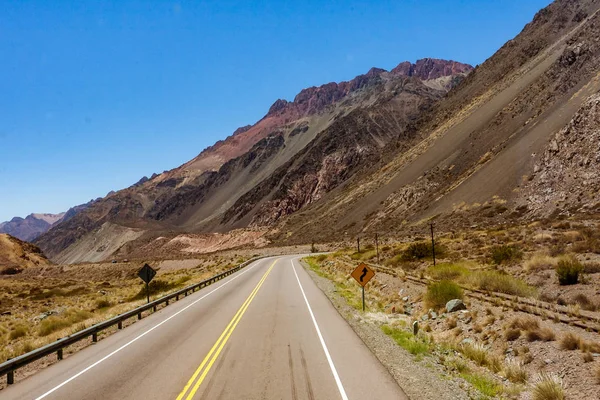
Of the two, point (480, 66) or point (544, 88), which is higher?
point (480, 66)

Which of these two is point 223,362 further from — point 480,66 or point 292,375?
point 480,66

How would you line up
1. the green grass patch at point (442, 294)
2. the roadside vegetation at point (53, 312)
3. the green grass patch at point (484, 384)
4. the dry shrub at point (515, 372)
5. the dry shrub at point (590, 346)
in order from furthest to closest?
the roadside vegetation at point (53, 312) < the green grass patch at point (442, 294) < the dry shrub at point (590, 346) < the dry shrub at point (515, 372) < the green grass patch at point (484, 384)

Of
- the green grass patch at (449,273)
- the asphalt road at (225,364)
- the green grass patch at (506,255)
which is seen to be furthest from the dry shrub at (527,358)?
the green grass patch at (506,255)

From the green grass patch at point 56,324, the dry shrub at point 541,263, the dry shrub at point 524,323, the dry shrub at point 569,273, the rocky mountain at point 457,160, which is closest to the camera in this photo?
the dry shrub at point 524,323

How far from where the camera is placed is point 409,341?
433 inches

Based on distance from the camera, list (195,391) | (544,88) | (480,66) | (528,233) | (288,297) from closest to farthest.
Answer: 1. (195,391)
2. (288,297)
3. (528,233)
4. (544,88)
5. (480,66)

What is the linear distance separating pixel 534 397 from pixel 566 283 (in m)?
11.5

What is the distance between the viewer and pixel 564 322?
1018 centimetres

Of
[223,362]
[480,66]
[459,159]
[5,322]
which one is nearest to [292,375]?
[223,362]

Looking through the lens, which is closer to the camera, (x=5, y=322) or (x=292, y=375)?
(x=292, y=375)

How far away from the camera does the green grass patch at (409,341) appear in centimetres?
1018

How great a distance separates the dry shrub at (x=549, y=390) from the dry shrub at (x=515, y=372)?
937 millimetres

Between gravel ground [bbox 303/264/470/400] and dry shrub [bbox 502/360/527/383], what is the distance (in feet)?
3.47

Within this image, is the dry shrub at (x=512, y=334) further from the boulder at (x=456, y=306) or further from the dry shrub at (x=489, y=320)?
the boulder at (x=456, y=306)
